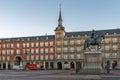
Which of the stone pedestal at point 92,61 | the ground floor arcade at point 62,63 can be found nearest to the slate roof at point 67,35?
the ground floor arcade at point 62,63

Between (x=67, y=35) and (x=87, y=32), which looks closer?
(x=87, y=32)

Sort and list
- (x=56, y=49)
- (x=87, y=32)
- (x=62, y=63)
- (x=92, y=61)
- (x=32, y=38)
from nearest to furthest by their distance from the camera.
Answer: (x=92, y=61) → (x=62, y=63) → (x=87, y=32) → (x=56, y=49) → (x=32, y=38)

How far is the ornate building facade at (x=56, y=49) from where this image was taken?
386 ft

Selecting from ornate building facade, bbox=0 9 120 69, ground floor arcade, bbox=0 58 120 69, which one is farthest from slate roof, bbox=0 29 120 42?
ground floor arcade, bbox=0 58 120 69

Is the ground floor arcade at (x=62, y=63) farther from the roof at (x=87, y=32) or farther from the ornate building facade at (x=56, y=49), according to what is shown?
the roof at (x=87, y=32)

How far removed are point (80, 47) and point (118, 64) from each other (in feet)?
60.2

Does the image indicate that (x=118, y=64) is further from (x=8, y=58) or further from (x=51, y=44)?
(x=8, y=58)

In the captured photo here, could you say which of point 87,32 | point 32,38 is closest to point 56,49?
point 32,38

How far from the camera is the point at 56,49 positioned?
12556cm

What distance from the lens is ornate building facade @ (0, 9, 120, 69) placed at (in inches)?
4633

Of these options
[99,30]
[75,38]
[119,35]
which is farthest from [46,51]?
[119,35]

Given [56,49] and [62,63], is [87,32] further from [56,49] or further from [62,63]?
[62,63]

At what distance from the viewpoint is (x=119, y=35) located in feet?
376

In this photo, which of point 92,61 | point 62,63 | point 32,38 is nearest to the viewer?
point 92,61
